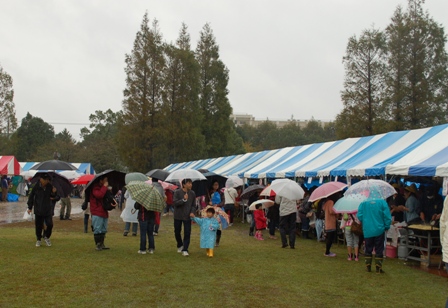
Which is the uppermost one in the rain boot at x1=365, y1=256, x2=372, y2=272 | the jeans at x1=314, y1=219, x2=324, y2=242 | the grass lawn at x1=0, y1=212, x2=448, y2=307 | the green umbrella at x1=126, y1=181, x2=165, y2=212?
the green umbrella at x1=126, y1=181, x2=165, y2=212

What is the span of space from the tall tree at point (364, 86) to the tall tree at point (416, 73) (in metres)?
0.78

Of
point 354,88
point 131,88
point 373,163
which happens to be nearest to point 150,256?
point 373,163

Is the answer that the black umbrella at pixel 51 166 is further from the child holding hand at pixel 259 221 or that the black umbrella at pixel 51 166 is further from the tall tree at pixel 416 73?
the tall tree at pixel 416 73

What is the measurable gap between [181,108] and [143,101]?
3675 mm

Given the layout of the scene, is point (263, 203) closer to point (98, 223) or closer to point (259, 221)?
point (259, 221)

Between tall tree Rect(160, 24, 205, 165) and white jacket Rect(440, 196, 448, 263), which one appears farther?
tall tree Rect(160, 24, 205, 165)

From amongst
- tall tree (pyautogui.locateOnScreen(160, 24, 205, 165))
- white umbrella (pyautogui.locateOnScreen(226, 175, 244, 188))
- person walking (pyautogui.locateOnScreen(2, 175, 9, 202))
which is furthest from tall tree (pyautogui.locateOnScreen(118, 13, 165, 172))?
white umbrella (pyautogui.locateOnScreen(226, 175, 244, 188))

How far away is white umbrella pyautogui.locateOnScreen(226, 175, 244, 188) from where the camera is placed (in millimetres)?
19594

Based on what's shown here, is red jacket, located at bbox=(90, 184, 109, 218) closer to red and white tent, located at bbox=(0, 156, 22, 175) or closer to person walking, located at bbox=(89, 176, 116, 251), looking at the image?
person walking, located at bbox=(89, 176, 116, 251)

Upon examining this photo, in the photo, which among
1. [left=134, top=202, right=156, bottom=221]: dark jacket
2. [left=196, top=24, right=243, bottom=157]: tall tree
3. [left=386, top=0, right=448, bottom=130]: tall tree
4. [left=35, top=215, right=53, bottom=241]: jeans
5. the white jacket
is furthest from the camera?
[left=196, top=24, right=243, bottom=157]: tall tree

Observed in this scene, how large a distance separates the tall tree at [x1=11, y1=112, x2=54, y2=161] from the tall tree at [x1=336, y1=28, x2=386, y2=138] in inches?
2262

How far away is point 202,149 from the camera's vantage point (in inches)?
1917

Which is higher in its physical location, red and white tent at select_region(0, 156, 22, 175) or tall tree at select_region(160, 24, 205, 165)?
tall tree at select_region(160, 24, 205, 165)

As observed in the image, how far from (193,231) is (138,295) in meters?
9.58
